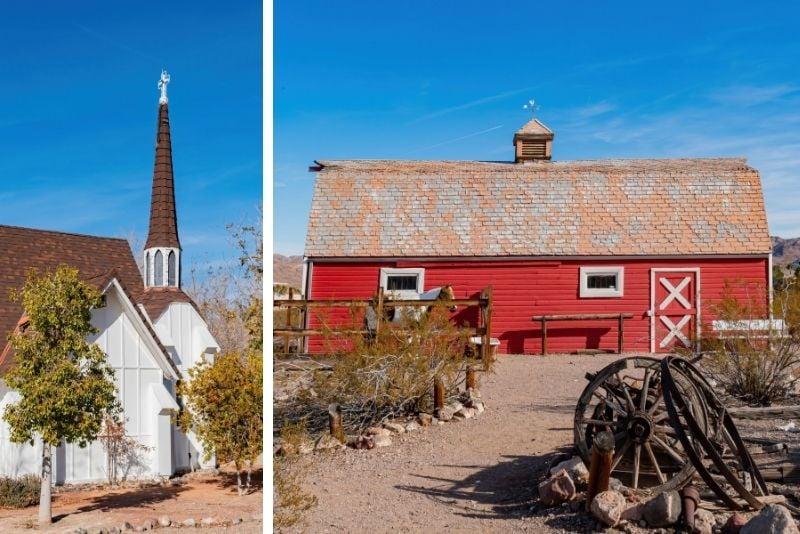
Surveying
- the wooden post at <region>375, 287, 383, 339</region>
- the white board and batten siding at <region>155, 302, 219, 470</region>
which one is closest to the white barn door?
the wooden post at <region>375, 287, 383, 339</region>

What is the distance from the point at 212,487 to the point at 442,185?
3.98 meters

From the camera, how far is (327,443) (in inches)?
217

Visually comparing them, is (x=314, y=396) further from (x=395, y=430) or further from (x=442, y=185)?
(x=442, y=185)

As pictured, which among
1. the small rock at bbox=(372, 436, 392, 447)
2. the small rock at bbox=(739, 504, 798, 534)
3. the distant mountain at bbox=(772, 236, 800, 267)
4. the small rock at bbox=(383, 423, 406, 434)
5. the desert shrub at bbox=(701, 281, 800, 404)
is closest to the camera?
the small rock at bbox=(739, 504, 798, 534)

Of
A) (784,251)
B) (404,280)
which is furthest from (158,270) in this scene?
(784,251)

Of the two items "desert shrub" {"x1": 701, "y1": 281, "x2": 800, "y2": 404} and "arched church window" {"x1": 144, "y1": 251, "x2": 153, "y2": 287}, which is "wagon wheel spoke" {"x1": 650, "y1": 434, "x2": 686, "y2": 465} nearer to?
"desert shrub" {"x1": 701, "y1": 281, "x2": 800, "y2": 404}

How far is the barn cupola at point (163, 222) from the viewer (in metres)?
3.82

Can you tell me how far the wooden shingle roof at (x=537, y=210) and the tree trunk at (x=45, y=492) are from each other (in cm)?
365

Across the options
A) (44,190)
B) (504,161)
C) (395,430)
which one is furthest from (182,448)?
(504,161)

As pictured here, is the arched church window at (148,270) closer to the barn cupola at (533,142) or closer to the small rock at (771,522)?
the small rock at (771,522)

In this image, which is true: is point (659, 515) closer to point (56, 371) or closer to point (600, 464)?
point (600, 464)

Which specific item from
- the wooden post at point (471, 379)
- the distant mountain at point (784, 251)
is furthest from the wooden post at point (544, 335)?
the distant mountain at point (784, 251)

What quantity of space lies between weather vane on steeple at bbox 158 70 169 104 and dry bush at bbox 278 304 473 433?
7.00ft

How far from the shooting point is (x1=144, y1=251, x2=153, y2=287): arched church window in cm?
377
